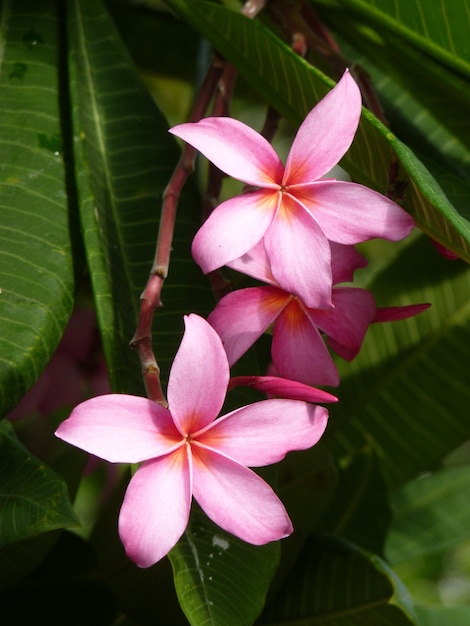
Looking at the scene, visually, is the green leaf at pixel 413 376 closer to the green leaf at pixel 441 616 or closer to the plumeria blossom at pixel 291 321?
the green leaf at pixel 441 616

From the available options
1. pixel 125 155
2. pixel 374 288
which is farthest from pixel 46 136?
pixel 374 288

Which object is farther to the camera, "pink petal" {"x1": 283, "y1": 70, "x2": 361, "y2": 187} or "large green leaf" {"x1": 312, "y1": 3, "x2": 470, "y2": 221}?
"large green leaf" {"x1": 312, "y1": 3, "x2": 470, "y2": 221}

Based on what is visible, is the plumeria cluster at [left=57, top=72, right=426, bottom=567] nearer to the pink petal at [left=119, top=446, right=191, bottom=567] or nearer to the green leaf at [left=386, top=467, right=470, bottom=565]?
the pink petal at [left=119, top=446, right=191, bottom=567]

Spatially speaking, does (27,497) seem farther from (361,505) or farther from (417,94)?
(417,94)

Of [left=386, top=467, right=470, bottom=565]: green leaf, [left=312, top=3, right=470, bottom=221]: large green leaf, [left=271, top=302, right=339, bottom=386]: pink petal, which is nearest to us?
[left=271, top=302, right=339, bottom=386]: pink petal

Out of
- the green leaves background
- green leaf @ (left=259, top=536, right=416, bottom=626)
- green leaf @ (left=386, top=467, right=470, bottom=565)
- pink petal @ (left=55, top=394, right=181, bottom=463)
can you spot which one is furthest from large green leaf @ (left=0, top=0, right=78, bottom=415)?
green leaf @ (left=386, top=467, right=470, bottom=565)

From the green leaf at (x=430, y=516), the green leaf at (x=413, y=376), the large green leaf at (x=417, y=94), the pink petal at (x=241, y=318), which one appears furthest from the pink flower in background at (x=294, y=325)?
the green leaf at (x=430, y=516)

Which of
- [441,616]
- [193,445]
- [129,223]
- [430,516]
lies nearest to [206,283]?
[129,223]

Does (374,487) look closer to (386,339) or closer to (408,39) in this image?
(386,339)
